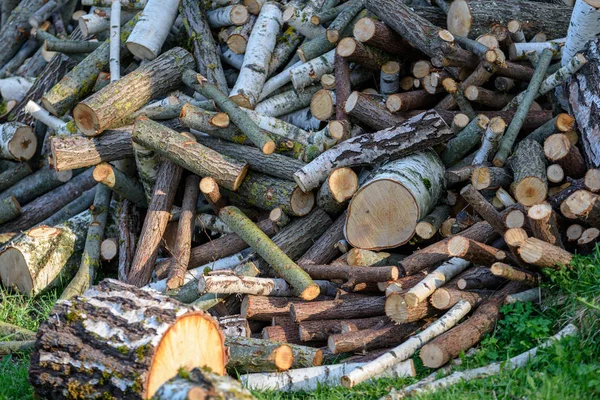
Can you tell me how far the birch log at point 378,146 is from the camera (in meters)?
6.47

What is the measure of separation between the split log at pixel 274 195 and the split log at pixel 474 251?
165cm

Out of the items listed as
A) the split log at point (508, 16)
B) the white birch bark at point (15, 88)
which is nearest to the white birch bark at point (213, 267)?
the split log at point (508, 16)

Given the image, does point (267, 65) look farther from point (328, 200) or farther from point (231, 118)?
point (328, 200)

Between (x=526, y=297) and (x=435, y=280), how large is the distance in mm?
650

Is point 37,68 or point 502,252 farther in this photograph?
point 37,68

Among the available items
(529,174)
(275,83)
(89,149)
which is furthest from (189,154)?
(529,174)

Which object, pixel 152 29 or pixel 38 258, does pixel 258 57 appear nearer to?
pixel 152 29

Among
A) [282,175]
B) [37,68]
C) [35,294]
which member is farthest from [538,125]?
[37,68]

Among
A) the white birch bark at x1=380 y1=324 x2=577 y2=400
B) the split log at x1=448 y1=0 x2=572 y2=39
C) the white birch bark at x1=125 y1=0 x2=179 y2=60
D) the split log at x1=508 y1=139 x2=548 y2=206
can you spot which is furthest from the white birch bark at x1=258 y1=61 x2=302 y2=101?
the white birch bark at x1=380 y1=324 x2=577 y2=400

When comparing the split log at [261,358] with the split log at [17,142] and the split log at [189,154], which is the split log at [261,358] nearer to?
the split log at [189,154]

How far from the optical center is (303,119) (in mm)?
7891

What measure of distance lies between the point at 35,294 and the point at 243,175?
2.36 metres

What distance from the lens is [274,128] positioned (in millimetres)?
7543

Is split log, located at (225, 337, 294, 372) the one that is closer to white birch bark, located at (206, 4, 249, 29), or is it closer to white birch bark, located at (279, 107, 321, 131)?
white birch bark, located at (279, 107, 321, 131)
